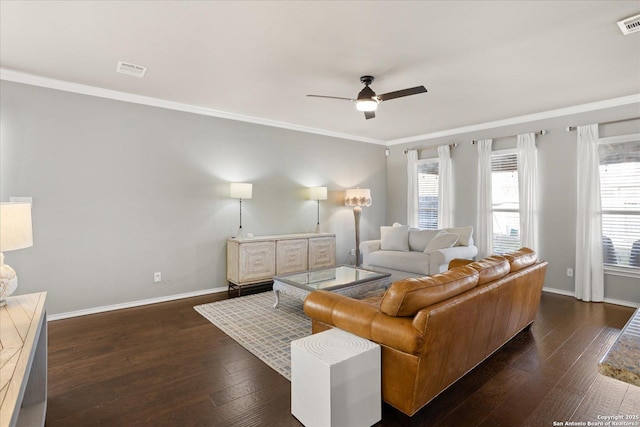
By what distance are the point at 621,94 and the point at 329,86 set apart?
377cm

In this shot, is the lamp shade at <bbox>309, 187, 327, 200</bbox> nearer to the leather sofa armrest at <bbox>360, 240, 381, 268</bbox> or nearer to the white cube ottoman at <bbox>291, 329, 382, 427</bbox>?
the leather sofa armrest at <bbox>360, 240, 381, 268</bbox>

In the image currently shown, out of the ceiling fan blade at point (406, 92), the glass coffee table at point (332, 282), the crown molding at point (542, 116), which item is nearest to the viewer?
the ceiling fan blade at point (406, 92)

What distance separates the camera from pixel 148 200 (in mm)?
4273

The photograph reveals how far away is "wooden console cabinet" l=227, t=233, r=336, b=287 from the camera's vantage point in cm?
462

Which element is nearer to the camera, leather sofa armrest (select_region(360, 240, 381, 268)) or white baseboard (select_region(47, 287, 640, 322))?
white baseboard (select_region(47, 287, 640, 322))

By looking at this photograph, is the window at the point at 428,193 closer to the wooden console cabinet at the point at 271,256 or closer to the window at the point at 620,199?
the wooden console cabinet at the point at 271,256

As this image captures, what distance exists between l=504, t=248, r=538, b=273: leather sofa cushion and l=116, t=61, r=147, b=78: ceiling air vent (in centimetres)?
393

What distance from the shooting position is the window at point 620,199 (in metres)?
4.20

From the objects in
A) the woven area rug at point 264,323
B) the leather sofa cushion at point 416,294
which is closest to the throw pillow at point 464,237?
the woven area rug at point 264,323

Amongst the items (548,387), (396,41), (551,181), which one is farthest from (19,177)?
(551,181)

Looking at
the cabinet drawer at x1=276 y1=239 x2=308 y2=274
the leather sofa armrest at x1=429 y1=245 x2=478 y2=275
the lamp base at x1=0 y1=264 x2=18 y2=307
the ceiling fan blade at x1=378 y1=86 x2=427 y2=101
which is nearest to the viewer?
the lamp base at x1=0 y1=264 x2=18 y2=307

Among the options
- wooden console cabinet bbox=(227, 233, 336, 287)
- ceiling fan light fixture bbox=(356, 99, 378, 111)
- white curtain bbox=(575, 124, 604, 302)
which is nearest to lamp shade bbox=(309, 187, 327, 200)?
wooden console cabinet bbox=(227, 233, 336, 287)

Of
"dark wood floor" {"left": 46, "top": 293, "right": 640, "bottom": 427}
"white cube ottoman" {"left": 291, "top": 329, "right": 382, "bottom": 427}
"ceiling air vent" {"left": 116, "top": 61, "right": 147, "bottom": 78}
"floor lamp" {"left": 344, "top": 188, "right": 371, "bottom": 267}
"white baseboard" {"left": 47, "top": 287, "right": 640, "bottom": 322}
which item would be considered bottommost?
"dark wood floor" {"left": 46, "top": 293, "right": 640, "bottom": 427}

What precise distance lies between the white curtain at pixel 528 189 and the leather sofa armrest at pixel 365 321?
4.11 m
